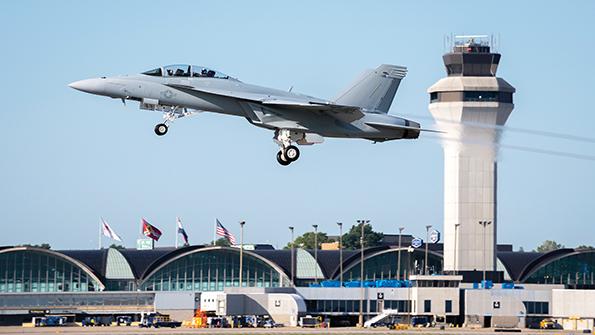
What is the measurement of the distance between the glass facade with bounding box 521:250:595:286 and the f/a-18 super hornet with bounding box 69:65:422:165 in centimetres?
10177

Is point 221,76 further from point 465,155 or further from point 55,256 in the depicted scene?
point 465,155

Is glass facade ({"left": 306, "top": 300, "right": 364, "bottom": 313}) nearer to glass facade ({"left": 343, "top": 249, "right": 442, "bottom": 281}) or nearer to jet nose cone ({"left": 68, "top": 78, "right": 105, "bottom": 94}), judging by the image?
glass facade ({"left": 343, "top": 249, "right": 442, "bottom": 281})

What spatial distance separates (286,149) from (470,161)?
10464 centimetres

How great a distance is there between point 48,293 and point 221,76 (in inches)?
3061

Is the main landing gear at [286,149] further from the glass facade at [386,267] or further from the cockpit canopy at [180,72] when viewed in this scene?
the glass facade at [386,267]

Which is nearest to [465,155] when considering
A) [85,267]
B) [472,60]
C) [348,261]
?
[472,60]

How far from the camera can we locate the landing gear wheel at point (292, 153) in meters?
69.9

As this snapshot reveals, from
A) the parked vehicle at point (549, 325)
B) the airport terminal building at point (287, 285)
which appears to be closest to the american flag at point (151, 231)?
the airport terminal building at point (287, 285)

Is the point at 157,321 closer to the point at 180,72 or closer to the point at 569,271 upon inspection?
the point at 180,72

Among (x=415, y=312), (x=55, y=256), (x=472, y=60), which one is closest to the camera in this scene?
(x=415, y=312)

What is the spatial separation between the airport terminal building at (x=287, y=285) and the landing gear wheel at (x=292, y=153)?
197 feet

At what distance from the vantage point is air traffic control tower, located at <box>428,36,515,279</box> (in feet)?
545

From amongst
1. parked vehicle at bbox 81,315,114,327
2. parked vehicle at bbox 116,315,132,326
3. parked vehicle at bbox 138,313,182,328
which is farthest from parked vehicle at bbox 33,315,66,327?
parked vehicle at bbox 138,313,182,328

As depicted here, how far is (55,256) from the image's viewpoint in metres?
154
